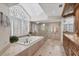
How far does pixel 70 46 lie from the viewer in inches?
70.9

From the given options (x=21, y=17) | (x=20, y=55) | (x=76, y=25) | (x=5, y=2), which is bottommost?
(x=20, y=55)

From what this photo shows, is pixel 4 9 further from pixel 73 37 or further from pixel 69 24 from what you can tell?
pixel 73 37

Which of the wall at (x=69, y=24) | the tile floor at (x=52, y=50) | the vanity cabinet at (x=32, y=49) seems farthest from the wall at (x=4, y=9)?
the wall at (x=69, y=24)

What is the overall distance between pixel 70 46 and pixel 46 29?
0.44m

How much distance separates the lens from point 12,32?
5.98 feet

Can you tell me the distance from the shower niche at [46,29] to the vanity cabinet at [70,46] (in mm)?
138

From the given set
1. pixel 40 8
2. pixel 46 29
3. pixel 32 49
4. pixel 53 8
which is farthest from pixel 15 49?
pixel 53 8

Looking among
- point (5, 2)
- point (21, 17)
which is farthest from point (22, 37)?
point (5, 2)

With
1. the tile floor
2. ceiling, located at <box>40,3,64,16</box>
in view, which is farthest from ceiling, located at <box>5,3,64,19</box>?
the tile floor

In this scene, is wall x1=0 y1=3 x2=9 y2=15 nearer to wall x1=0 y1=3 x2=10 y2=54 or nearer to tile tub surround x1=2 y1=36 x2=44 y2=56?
wall x1=0 y1=3 x2=10 y2=54

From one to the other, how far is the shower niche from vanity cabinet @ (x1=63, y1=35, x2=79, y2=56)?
138 millimetres

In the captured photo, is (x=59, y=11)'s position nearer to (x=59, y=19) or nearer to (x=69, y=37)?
(x=59, y=19)

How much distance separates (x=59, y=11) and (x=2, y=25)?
883mm

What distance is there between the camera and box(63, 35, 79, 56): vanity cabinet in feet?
5.56
